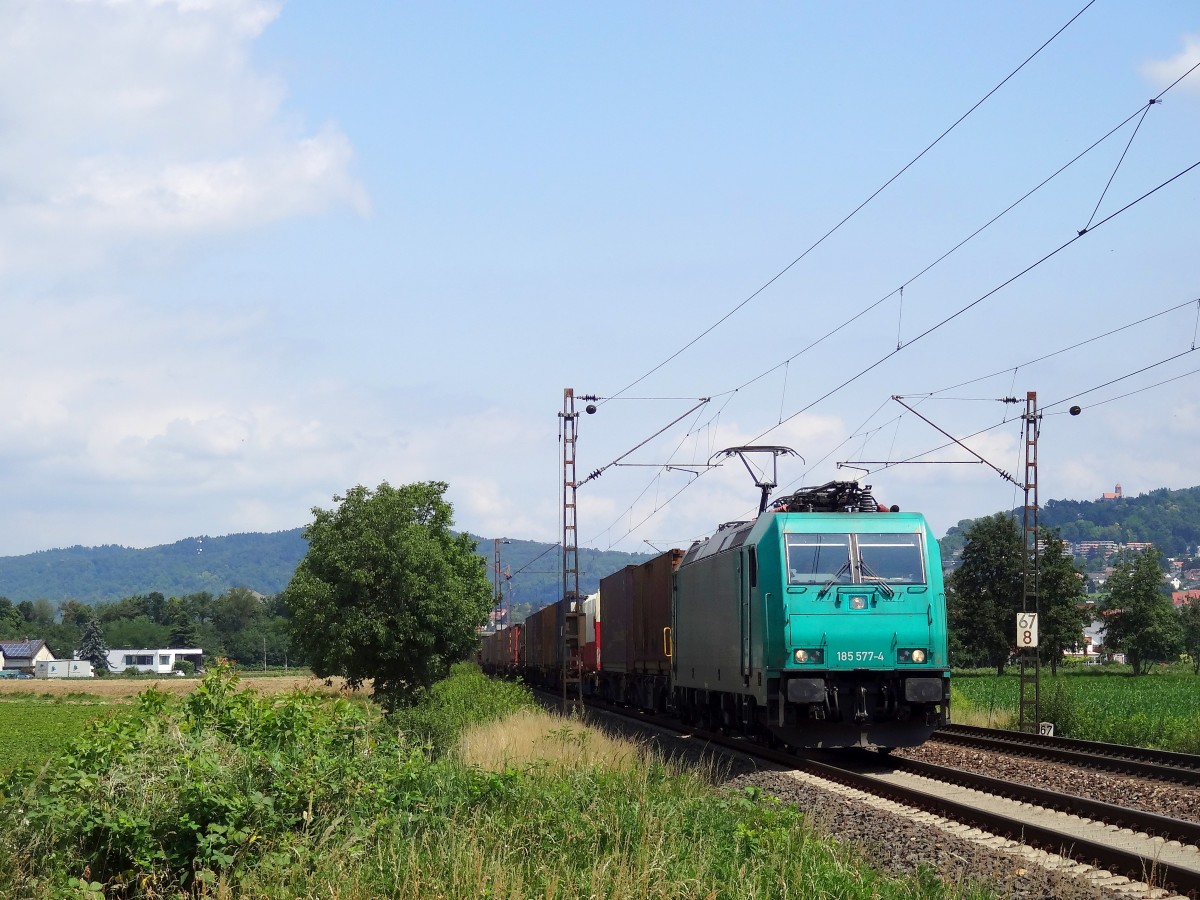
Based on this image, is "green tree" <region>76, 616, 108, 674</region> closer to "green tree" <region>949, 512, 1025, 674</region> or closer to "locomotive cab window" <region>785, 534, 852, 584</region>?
"green tree" <region>949, 512, 1025, 674</region>

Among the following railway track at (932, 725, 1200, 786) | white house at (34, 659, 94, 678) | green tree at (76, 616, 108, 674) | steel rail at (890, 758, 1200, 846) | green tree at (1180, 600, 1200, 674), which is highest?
steel rail at (890, 758, 1200, 846)

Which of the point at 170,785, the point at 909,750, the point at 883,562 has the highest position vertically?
the point at 883,562

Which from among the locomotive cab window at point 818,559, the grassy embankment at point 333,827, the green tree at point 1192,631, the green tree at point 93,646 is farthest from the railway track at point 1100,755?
the green tree at point 93,646

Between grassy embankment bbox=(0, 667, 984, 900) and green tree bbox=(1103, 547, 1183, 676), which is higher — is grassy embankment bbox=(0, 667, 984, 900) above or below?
above

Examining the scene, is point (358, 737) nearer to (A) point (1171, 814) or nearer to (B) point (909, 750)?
(A) point (1171, 814)

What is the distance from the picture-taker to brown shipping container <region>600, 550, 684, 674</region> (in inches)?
1115

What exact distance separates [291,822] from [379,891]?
57.5 inches

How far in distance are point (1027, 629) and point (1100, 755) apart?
25.3 ft

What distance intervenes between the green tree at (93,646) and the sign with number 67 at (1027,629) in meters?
173

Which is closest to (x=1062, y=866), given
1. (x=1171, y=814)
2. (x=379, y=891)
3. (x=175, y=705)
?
(x=1171, y=814)

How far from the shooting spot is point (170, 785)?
959 centimetres

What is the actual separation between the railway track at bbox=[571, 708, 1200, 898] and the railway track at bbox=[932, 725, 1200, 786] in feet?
7.50

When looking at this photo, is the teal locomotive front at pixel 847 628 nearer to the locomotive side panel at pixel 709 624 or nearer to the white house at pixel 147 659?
the locomotive side panel at pixel 709 624

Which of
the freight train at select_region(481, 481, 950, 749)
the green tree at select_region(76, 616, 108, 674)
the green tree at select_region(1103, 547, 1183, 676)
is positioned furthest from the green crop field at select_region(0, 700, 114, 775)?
the green tree at select_region(76, 616, 108, 674)
